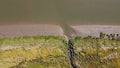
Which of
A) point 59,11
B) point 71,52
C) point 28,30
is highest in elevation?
point 59,11

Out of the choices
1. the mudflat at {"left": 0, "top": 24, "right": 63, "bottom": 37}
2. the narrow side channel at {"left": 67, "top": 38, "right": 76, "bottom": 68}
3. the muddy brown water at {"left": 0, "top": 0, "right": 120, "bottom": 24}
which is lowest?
the narrow side channel at {"left": 67, "top": 38, "right": 76, "bottom": 68}

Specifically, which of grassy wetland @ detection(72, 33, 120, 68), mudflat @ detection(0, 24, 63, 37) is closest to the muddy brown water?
mudflat @ detection(0, 24, 63, 37)

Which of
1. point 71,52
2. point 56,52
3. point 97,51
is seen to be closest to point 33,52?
point 56,52

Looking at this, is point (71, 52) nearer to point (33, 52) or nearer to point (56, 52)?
point (56, 52)

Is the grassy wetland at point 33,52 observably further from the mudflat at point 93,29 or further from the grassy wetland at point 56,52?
the mudflat at point 93,29

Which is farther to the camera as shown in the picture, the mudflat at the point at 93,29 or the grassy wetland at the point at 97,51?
the mudflat at the point at 93,29

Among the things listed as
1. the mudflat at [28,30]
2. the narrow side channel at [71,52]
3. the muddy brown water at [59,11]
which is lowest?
the narrow side channel at [71,52]

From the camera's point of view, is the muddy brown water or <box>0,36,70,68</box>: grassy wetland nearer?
<box>0,36,70,68</box>: grassy wetland

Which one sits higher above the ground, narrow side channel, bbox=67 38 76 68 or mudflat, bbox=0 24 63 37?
mudflat, bbox=0 24 63 37

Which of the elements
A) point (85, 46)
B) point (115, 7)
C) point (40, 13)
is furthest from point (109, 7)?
point (40, 13)

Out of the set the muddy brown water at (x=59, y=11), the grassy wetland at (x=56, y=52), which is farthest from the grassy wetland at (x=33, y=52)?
the muddy brown water at (x=59, y=11)

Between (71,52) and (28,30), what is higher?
(28,30)

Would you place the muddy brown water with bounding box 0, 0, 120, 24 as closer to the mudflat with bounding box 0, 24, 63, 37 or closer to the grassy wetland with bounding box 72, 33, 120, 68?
the mudflat with bounding box 0, 24, 63, 37
